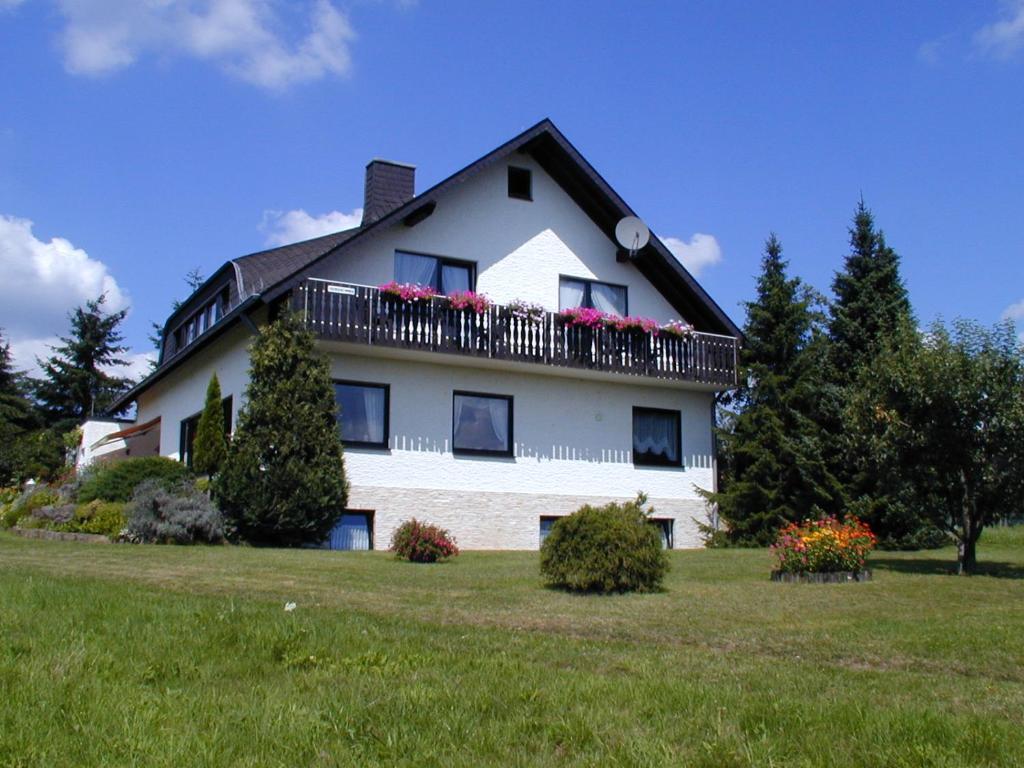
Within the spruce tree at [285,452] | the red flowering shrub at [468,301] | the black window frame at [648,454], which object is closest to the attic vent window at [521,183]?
the red flowering shrub at [468,301]

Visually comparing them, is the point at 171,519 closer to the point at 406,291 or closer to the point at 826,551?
the point at 406,291

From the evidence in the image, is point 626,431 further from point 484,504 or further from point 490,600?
point 490,600

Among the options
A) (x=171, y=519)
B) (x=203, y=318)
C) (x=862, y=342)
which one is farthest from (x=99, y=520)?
(x=862, y=342)

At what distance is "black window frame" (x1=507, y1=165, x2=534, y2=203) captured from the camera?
920 inches

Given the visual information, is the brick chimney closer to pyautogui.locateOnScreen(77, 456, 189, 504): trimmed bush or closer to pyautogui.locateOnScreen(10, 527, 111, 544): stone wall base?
pyautogui.locateOnScreen(77, 456, 189, 504): trimmed bush

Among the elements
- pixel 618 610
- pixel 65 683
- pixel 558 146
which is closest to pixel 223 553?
pixel 618 610

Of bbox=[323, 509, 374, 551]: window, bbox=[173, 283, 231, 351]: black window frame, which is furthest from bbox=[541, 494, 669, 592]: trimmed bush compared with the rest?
bbox=[173, 283, 231, 351]: black window frame

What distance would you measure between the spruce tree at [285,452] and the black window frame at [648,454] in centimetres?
747

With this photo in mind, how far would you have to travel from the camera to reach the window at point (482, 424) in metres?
21.7

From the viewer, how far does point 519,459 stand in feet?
72.8

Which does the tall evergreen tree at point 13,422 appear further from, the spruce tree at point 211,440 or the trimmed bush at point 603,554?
the trimmed bush at point 603,554

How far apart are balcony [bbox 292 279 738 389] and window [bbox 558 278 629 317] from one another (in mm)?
1366

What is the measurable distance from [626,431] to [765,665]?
54.7 ft

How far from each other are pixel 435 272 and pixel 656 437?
21.3 ft
